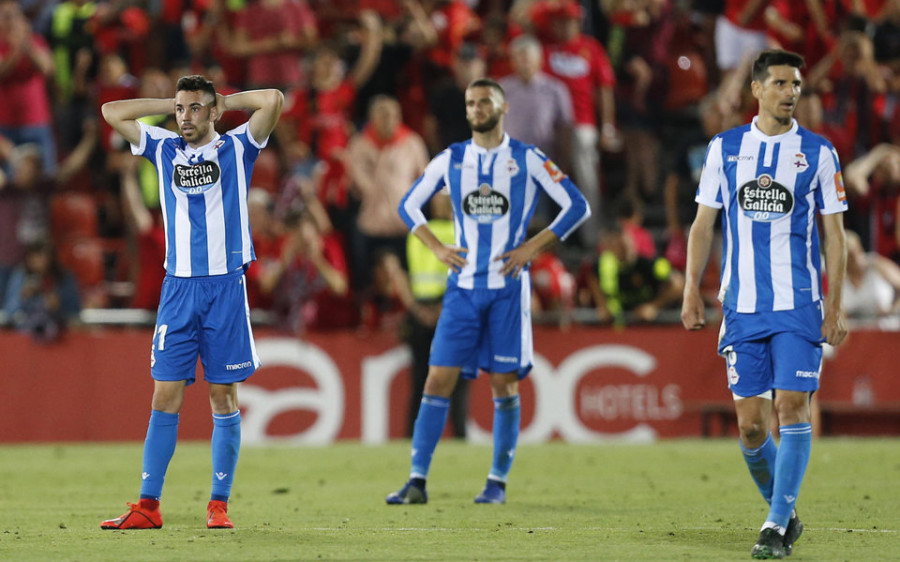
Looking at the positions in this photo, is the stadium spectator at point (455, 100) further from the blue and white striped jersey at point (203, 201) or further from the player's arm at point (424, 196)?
the blue and white striped jersey at point (203, 201)

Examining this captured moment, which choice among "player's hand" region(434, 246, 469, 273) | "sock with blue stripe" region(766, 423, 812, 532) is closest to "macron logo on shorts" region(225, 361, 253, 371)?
"player's hand" region(434, 246, 469, 273)

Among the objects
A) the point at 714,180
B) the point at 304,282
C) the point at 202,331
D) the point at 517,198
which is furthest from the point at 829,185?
the point at 304,282

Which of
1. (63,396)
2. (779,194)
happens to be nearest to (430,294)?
(63,396)

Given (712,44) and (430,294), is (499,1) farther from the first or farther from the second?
(430,294)

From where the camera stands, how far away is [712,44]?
55.5ft

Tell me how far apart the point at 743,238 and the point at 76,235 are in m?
10.3

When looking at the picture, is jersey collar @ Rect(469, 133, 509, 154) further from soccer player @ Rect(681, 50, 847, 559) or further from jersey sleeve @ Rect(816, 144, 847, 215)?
jersey sleeve @ Rect(816, 144, 847, 215)

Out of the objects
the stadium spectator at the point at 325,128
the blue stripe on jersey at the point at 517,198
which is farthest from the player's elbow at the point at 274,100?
the stadium spectator at the point at 325,128

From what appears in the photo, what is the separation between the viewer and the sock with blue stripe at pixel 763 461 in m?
6.81

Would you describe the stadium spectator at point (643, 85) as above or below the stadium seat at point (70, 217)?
above

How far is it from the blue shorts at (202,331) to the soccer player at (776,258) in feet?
7.88

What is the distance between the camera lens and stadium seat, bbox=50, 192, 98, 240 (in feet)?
49.9

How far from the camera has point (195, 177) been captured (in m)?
7.29

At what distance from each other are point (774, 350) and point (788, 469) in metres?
0.57
